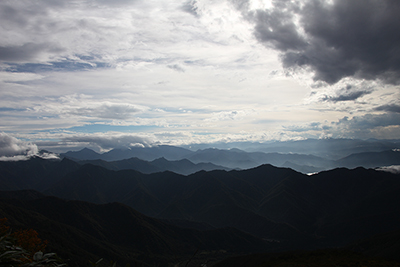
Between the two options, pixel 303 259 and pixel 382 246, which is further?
pixel 382 246

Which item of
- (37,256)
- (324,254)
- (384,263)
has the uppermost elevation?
(37,256)

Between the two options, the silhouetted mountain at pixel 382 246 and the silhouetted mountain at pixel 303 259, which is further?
the silhouetted mountain at pixel 382 246

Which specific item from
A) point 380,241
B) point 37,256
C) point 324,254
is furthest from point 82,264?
point 380,241

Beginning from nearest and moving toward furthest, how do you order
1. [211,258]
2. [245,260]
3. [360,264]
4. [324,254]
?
[360,264] < [324,254] < [245,260] < [211,258]

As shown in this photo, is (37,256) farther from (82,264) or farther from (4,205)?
(4,205)

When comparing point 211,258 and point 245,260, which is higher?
point 245,260

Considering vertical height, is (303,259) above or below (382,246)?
above

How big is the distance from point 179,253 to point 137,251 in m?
34.2

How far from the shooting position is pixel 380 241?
146375 mm

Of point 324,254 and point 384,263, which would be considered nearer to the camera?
point 384,263

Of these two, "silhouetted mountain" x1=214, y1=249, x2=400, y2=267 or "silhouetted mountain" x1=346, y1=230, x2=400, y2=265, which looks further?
"silhouetted mountain" x1=346, y1=230, x2=400, y2=265

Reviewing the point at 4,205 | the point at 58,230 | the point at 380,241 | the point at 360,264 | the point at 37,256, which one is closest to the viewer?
the point at 37,256

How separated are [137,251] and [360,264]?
171590mm

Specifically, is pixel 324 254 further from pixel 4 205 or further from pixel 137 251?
pixel 4 205
